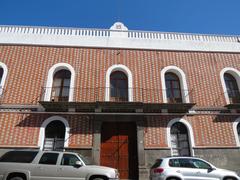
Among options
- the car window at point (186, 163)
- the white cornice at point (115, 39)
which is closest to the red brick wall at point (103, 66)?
the white cornice at point (115, 39)

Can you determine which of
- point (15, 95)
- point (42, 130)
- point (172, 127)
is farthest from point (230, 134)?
point (15, 95)

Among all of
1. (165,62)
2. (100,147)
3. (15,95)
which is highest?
(165,62)

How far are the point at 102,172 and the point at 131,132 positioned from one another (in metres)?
5.77

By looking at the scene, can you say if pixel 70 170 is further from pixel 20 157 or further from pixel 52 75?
pixel 52 75

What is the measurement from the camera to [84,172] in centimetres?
861

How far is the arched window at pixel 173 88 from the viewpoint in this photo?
15.5 meters

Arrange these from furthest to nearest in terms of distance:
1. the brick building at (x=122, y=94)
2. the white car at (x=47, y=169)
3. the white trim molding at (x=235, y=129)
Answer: the white trim molding at (x=235, y=129) → the brick building at (x=122, y=94) → the white car at (x=47, y=169)

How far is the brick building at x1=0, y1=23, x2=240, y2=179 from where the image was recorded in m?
13.6

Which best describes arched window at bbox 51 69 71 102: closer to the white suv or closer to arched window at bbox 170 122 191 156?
arched window at bbox 170 122 191 156

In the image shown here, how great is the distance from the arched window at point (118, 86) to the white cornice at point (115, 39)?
219cm

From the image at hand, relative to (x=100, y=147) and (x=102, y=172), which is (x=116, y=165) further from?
(x=102, y=172)

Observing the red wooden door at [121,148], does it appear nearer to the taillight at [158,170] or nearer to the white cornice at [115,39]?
the taillight at [158,170]

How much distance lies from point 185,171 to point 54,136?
25.5 feet

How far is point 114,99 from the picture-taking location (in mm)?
15055
